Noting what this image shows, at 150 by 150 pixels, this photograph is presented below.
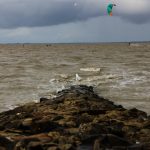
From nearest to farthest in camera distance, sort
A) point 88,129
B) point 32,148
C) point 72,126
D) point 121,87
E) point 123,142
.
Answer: point 32,148 → point 123,142 → point 88,129 → point 72,126 → point 121,87

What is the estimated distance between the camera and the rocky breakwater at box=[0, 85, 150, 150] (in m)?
9.53

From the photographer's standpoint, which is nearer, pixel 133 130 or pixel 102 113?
pixel 133 130

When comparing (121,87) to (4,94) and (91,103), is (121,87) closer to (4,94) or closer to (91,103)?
(4,94)

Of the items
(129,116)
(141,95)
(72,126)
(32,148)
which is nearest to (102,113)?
(129,116)

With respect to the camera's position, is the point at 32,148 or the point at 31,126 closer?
the point at 32,148

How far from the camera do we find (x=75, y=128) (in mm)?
11484

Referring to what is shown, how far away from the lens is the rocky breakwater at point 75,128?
953 cm

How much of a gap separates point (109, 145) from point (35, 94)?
53.7 feet

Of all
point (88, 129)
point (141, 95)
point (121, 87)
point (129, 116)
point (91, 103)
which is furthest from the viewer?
point (121, 87)

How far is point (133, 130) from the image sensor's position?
1145cm

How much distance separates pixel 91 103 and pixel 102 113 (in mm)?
1389

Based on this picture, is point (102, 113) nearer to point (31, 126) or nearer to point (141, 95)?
point (31, 126)

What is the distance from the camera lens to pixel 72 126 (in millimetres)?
11875

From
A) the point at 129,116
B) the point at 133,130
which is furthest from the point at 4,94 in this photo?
the point at 133,130
